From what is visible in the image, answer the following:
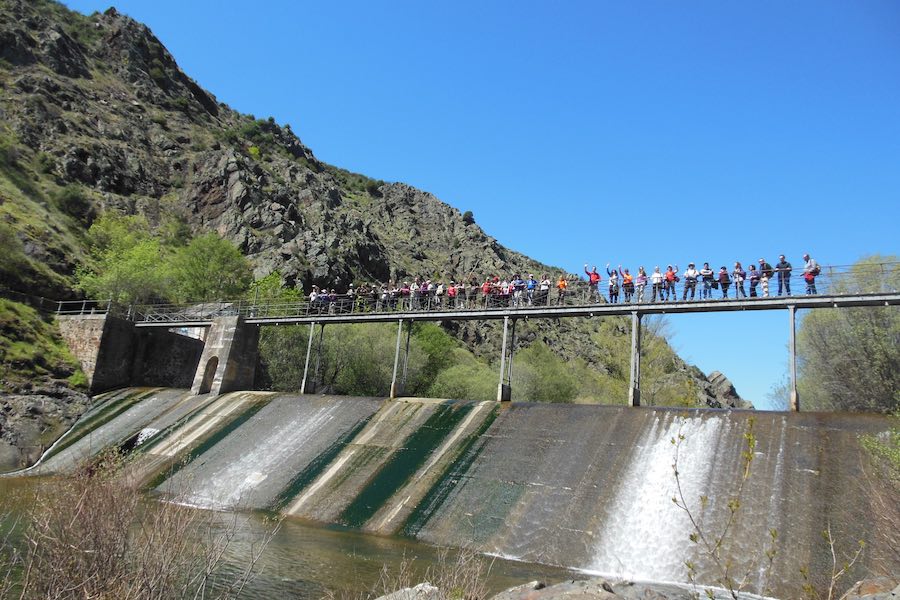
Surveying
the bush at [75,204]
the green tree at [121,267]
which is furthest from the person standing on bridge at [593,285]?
the bush at [75,204]

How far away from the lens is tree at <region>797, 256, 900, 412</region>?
96.0 feet

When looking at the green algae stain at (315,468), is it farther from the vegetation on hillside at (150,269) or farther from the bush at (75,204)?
the bush at (75,204)

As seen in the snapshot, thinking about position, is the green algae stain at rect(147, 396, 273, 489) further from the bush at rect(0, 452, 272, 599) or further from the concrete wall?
the bush at rect(0, 452, 272, 599)

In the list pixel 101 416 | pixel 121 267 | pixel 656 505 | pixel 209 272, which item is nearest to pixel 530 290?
pixel 656 505

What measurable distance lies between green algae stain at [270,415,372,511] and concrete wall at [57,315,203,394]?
20493 mm

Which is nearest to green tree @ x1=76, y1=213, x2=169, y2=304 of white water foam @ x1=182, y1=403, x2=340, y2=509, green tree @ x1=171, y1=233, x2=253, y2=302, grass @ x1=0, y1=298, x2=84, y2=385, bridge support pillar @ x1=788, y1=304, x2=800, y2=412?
green tree @ x1=171, y1=233, x2=253, y2=302

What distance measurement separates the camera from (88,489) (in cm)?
673

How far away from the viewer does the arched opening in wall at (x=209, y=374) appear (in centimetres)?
3641

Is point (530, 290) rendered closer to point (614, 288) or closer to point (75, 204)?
point (614, 288)

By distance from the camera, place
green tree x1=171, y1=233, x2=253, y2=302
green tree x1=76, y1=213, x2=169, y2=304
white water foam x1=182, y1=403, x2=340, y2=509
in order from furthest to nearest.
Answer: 1. green tree x1=171, y1=233, x2=253, y2=302
2. green tree x1=76, y1=213, x2=169, y2=304
3. white water foam x1=182, y1=403, x2=340, y2=509

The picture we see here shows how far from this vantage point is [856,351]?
30797 millimetres

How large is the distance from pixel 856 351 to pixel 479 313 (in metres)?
18.7

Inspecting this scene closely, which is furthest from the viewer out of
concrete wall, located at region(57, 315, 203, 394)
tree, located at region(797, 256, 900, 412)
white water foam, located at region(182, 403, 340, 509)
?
concrete wall, located at region(57, 315, 203, 394)

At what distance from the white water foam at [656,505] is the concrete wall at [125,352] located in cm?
3278
